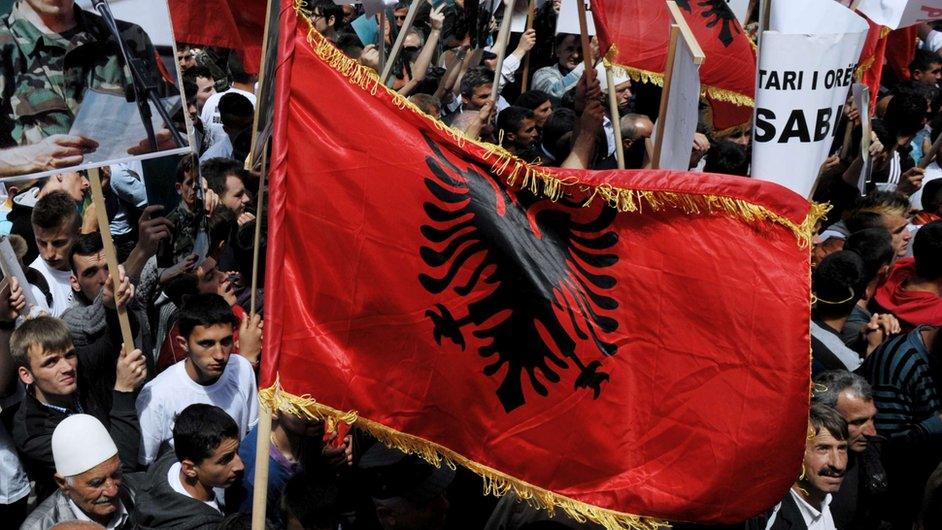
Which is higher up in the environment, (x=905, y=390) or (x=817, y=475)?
(x=817, y=475)

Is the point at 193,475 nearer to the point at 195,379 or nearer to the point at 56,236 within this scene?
the point at 195,379

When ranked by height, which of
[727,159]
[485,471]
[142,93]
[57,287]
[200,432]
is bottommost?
[727,159]

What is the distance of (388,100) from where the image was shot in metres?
4.27

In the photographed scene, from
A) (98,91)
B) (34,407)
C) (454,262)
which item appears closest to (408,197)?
(454,262)

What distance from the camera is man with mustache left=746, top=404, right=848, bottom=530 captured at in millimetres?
4969

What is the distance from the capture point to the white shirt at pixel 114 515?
4762 mm

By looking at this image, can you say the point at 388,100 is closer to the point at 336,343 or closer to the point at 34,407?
the point at 336,343

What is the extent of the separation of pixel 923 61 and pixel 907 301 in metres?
7.91

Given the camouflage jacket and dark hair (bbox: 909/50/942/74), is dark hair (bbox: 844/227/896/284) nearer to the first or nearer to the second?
the camouflage jacket

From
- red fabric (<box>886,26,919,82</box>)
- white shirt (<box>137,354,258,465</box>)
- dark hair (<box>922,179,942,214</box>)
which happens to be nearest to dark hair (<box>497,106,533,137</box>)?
dark hair (<box>922,179,942,214</box>)

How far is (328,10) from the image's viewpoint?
11.8 m

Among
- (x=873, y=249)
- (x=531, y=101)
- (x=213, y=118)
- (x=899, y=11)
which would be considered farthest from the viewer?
(x=531, y=101)

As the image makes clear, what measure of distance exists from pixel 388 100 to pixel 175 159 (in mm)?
2859

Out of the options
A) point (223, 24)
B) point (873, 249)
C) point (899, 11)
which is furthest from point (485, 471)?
point (899, 11)
